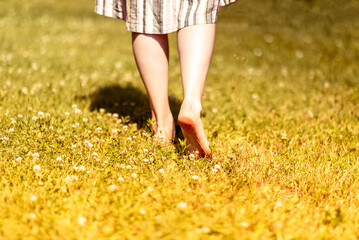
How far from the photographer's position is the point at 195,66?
8.54 feet

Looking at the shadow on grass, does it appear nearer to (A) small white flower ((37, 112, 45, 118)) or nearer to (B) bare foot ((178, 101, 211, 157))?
(A) small white flower ((37, 112, 45, 118))

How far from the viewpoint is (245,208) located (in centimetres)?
213

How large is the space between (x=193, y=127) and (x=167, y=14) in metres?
0.79

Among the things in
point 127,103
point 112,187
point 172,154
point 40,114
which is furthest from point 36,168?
point 127,103

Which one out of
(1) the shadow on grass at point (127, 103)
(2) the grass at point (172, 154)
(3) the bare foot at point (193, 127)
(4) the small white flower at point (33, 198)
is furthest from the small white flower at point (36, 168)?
(1) the shadow on grass at point (127, 103)

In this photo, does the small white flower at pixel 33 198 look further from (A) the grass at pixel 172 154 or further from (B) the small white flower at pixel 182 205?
(B) the small white flower at pixel 182 205

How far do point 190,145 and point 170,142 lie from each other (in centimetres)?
31

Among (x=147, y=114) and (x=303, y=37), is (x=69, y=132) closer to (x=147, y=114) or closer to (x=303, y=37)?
(x=147, y=114)

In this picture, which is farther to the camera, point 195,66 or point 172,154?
point 172,154

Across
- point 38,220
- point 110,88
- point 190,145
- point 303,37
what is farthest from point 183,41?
point 303,37

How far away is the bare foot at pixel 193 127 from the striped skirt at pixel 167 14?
22.0 inches

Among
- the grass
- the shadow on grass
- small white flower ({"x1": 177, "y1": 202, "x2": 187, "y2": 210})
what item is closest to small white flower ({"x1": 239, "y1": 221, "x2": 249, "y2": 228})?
the grass

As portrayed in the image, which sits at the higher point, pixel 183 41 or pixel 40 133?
pixel 183 41

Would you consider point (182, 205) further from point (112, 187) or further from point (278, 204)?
point (278, 204)
